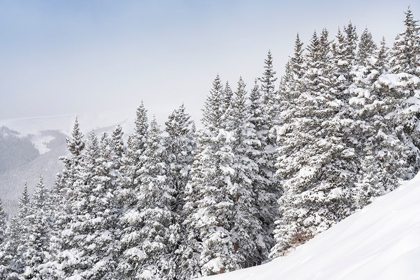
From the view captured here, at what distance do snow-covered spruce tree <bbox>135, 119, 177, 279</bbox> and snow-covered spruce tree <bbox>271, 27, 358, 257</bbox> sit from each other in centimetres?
822

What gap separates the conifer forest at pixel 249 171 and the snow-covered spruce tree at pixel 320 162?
0.28 feet

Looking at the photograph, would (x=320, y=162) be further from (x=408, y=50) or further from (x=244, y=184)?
(x=408, y=50)

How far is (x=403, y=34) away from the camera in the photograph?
19.0 m

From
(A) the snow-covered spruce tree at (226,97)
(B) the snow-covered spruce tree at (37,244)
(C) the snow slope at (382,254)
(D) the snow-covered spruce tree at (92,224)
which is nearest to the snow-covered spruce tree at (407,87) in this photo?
(A) the snow-covered spruce tree at (226,97)

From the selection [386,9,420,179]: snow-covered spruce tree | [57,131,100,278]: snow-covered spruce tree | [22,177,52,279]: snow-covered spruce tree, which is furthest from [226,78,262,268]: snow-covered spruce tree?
[22,177,52,279]: snow-covered spruce tree

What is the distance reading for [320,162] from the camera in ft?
59.0

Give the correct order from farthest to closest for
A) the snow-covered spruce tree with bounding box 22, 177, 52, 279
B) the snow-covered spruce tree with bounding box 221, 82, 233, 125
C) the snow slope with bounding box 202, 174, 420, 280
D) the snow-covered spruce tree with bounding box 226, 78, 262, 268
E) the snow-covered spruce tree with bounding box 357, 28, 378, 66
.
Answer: the snow-covered spruce tree with bounding box 22, 177, 52, 279
the snow-covered spruce tree with bounding box 357, 28, 378, 66
the snow-covered spruce tree with bounding box 221, 82, 233, 125
the snow-covered spruce tree with bounding box 226, 78, 262, 268
the snow slope with bounding box 202, 174, 420, 280

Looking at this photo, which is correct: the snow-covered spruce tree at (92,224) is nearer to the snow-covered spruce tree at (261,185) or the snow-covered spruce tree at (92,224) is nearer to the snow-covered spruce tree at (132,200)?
the snow-covered spruce tree at (132,200)

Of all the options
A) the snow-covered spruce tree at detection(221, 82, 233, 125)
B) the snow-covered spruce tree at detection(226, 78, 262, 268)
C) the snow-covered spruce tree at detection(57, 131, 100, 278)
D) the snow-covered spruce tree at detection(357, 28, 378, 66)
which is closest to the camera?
the snow-covered spruce tree at detection(226, 78, 262, 268)

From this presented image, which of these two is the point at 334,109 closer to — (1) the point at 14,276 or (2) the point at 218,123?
(2) the point at 218,123

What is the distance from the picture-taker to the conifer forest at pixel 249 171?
1805cm

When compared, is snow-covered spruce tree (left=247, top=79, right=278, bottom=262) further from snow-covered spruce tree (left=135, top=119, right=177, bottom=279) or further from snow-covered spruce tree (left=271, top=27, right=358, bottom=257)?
snow-covered spruce tree (left=135, top=119, right=177, bottom=279)

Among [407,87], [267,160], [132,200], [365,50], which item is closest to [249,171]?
[267,160]

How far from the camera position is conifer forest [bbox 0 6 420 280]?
18047 mm
